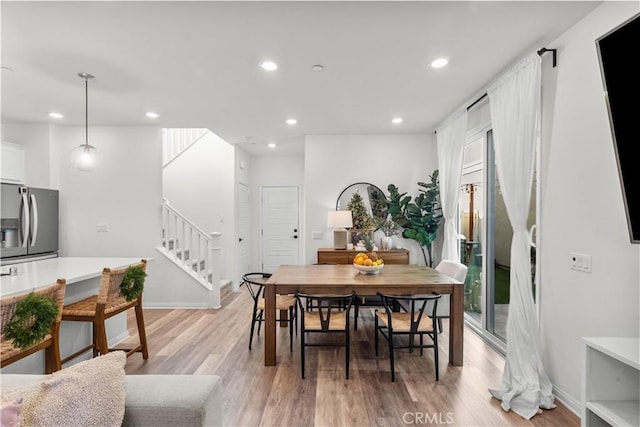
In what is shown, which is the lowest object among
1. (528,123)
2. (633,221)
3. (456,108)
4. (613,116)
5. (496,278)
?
(496,278)

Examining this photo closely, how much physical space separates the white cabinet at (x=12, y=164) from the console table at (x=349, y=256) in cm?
412

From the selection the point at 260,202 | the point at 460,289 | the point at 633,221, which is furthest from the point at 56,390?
the point at 260,202

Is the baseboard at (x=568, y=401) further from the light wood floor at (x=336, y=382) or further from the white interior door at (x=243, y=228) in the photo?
the white interior door at (x=243, y=228)

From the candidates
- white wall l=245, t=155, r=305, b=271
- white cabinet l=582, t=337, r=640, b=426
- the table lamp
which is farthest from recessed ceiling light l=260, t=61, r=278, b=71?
white wall l=245, t=155, r=305, b=271

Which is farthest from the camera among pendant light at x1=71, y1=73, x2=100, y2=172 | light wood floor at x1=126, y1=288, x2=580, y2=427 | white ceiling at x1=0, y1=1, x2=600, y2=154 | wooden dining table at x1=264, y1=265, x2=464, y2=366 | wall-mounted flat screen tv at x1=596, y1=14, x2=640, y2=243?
pendant light at x1=71, y1=73, x2=100, y2=172

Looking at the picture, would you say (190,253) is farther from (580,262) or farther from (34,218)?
(580,262)

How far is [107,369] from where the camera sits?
1081mm

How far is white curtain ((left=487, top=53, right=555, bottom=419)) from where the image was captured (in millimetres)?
2254

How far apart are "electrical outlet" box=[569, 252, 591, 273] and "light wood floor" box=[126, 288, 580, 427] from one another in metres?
0.98

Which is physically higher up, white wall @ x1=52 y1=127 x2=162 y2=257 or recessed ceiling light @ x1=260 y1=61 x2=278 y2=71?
recessed ceiling light @ x1=260 y1=61 x2=278 y2=71

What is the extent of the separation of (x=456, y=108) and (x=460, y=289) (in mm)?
2134

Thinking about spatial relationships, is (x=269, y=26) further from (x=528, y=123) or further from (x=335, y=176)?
Answer: (x=335, y=176)

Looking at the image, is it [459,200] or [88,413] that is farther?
[459,200]

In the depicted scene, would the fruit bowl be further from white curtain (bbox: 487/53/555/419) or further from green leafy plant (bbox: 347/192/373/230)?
green leafy plant (bbox: 347/192/373/230)
